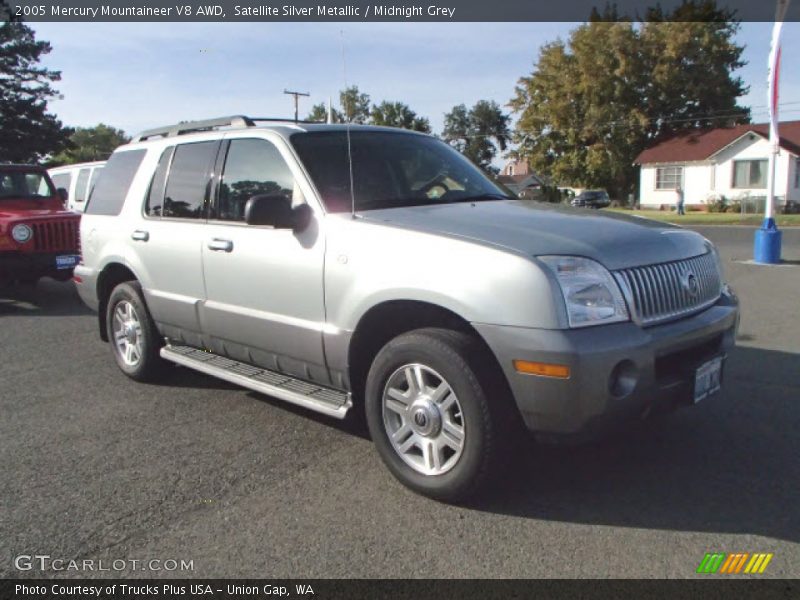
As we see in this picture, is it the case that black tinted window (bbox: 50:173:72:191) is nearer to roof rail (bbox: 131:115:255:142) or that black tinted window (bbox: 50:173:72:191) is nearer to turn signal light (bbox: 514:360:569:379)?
roof rail (bbox: 131:115:255:142)

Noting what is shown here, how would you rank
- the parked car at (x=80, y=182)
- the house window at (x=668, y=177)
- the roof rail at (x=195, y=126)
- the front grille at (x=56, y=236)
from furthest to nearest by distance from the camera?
the house window at (x=668, y=177), the parked car at (x=80, y=182), the front grille at (x=56, y=236), the roof rail at (x=195, y=126)

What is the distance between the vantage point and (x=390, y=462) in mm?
3613

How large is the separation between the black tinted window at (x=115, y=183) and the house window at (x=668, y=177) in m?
42.0

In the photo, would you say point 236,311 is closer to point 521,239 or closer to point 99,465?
point 99,465

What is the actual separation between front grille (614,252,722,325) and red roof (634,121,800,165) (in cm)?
3898

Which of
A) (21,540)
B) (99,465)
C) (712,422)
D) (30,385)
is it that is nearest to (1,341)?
(30,385)

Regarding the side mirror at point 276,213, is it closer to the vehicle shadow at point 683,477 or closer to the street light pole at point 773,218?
the vehicle shadow at point 683,477

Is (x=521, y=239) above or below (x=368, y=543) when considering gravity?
above

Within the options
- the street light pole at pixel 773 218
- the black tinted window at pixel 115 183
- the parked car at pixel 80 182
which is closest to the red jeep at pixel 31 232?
the parked car at pixel 80 182

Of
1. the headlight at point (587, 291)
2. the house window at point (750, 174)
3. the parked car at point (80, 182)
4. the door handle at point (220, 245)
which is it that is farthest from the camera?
the house window at point (750, 174)

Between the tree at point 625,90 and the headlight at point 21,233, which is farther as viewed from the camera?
the tree at point 625,90

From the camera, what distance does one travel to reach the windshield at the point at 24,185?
10500 mm

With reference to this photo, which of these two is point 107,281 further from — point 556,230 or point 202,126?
point 556,230

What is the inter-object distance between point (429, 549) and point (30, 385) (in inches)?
161
